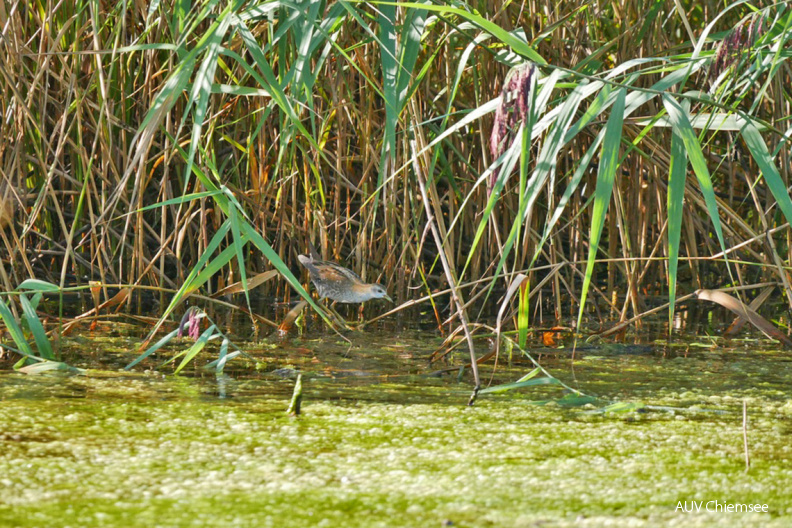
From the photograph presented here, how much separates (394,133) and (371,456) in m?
0.68

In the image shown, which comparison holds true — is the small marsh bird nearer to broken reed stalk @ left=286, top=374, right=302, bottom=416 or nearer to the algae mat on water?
the algae mat on water

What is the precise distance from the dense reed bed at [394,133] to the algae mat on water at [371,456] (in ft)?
0.91

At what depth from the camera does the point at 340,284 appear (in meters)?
2.90

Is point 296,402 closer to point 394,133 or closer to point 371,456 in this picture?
point 371,456

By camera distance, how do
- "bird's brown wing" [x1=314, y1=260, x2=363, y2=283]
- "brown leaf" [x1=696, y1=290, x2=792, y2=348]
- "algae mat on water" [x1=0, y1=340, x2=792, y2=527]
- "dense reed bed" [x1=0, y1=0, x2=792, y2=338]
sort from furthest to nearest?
"bird's brown wing" [x1=314, y1=260, x2=363, y2=283], "brown leaf" [x1=696, y1=290, x2=792, y2=348], "dense reed bed" [x1=0, y1=0, x2=792, y2=338], "algae mat on water" [x1=0, y1=340, x2=792, y2=527]

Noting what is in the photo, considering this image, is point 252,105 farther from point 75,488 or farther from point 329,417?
point 75,488

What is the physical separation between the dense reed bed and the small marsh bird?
0.47 feet

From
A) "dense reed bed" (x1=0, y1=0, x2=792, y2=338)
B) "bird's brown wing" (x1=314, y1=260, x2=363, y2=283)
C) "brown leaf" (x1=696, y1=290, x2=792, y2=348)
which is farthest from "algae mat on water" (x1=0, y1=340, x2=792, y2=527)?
"bird's brown wing" (x1=314, y1=260, x2=363, y2=283)

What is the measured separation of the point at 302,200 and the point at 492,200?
6.08ft

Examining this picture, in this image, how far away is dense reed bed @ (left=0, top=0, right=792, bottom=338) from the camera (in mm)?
1936

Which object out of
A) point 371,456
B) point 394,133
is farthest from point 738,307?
point 371,456

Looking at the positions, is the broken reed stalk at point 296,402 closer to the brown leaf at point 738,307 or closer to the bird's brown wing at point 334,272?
the bird's brown wing at point 334,272

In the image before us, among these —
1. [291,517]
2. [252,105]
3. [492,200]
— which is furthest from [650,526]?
[252,105]

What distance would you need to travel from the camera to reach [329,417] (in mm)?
2002
